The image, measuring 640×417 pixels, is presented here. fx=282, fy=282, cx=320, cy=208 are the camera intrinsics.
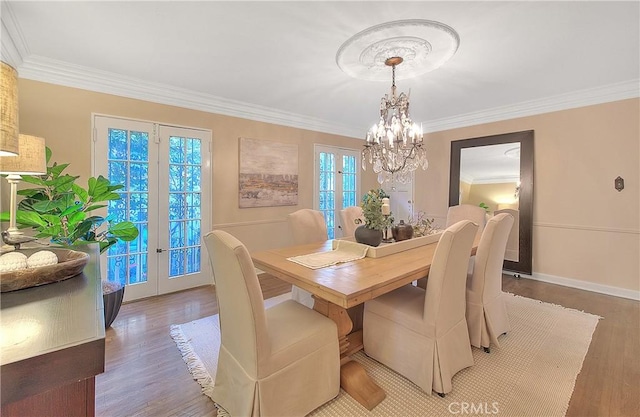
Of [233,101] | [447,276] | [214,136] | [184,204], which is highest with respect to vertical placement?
[233,101]

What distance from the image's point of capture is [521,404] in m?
1.65

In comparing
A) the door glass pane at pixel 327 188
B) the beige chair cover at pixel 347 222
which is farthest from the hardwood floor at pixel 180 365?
the door glass pane at pixel 327 188

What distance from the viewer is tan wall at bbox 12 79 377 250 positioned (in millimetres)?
2679

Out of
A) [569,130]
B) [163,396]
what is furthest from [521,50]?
[163,396]

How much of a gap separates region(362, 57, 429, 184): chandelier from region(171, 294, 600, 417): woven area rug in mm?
1606

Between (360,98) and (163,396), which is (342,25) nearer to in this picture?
(360,98)

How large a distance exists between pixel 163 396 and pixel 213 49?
2.58m

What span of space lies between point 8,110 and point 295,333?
4.81 feet

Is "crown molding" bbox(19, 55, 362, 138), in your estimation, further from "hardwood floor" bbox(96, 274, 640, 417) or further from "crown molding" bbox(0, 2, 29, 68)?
"hardwood floor" bbox(96, 274, 640, 417)

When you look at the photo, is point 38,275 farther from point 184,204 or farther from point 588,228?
point 588,228

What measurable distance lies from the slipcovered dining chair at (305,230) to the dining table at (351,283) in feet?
2.02

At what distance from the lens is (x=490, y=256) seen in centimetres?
210

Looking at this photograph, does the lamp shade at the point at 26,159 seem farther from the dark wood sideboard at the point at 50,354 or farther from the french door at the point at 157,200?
the french door at the point at 157,200

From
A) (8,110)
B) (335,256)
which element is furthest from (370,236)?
(8,110)
